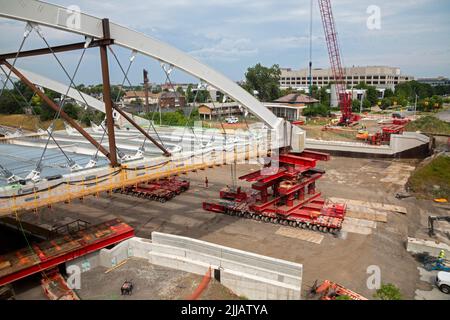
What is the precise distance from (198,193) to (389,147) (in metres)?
25.2

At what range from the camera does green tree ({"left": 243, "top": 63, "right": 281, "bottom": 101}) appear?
94125 mm

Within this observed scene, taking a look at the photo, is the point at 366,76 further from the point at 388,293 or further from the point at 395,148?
the point at 388,293

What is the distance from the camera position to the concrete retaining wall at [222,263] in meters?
13.0

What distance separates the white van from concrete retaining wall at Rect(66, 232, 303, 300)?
20.5 feet

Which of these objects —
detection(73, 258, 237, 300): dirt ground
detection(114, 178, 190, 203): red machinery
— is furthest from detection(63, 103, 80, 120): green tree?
detection(73, 258, 237, 300): dirt ground

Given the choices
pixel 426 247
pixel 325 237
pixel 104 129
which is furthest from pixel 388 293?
pixel 104 129

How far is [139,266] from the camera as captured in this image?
15484 mm

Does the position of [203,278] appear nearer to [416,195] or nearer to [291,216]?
[291,216]

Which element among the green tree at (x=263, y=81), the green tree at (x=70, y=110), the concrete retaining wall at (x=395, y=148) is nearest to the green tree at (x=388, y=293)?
the concrete retaining wall at (x=395, y=148)

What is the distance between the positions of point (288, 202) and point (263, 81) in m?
76.9

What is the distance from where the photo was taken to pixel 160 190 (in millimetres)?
27219

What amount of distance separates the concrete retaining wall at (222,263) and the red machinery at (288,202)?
7.20m

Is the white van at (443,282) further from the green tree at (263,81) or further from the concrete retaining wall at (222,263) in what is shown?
the green tree at (263,81)

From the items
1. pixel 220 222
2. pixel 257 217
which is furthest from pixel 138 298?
pixel 257 217
